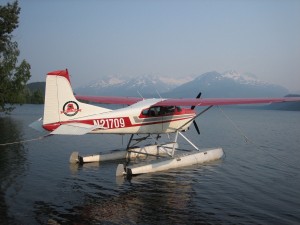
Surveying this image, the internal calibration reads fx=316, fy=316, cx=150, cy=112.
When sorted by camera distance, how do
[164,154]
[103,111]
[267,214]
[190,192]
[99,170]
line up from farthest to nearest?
[164,154]
[99,170]
[103,111]
[190,192]
[267,214]

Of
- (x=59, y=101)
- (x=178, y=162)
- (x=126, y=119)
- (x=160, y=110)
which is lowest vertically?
(x=178, y=162)

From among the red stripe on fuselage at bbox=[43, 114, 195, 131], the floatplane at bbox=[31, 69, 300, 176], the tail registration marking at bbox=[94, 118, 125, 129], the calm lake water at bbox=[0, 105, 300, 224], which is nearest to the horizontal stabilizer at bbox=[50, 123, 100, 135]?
the floatplane at bbox=[31, 69, 300, 176]

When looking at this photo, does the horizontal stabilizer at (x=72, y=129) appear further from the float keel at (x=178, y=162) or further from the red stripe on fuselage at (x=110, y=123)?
the float keel at (x=178, y=162)

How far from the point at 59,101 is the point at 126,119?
2.82 metres

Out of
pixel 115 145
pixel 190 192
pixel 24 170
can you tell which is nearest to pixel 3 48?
pixel 115 145

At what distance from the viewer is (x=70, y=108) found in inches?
457

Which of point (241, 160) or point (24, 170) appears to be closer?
A: point (24, 170)

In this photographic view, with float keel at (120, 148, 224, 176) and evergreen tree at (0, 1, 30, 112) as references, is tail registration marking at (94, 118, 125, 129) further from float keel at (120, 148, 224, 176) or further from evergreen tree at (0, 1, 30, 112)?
evergreen tree at (0, 1, 30, 112)

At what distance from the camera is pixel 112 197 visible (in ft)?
32.4

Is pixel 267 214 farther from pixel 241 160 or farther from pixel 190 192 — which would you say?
pixel 241 160

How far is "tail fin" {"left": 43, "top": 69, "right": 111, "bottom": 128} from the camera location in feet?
36.8

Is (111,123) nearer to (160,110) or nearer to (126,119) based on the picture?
(126,119)

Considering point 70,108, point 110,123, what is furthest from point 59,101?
point 110,123

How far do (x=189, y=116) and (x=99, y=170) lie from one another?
15.9 ft
